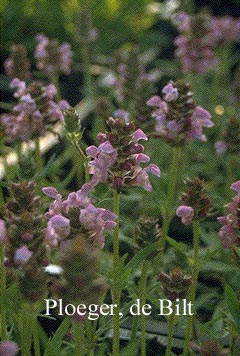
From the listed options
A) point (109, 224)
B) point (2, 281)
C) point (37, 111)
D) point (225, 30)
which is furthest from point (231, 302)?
point (225, 30)

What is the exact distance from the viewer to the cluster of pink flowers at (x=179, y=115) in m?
1.55

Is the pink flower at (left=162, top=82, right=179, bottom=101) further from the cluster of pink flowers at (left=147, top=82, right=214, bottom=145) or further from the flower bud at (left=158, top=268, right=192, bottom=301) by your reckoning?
the flower bud at (left=158, top=268, right=192, bottom=301)

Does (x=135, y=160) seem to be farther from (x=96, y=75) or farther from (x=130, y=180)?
(x=96, y=75)

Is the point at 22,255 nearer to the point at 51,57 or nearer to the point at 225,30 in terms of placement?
the point at 51,57

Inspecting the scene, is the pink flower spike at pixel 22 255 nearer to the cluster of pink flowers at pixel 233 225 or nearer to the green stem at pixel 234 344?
the cluster of pink flowers at pixel 233 225

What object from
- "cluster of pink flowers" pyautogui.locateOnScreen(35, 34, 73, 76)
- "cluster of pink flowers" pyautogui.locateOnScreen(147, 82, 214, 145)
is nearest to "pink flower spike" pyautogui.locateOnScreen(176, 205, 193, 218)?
"cluster of pink flowers" pyautogui.locateOnScreen(147, 82, 214, 145)

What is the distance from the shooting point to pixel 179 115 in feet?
5.14

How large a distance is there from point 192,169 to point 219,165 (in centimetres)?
39

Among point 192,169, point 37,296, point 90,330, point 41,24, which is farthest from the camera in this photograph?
point 41,24

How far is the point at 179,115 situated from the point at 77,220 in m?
0.52

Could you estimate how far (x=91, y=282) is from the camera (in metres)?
0.85

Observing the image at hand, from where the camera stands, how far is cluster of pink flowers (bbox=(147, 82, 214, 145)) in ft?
5.08

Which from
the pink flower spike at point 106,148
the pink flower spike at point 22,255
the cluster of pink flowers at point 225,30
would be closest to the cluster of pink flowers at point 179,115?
the pink flower spike at point 106,148

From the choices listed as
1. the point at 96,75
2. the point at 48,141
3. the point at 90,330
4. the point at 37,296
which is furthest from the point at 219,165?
the point at 37,296
